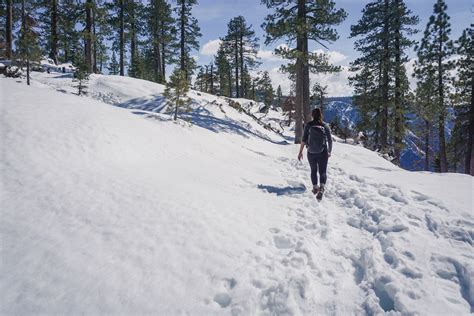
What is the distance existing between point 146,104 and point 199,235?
1310cm

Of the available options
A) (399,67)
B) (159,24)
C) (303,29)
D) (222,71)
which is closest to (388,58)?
(399,67)

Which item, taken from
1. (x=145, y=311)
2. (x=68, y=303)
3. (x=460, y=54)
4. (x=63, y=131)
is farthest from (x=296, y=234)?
(x=460, y=54)

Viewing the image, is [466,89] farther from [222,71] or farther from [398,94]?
[222,71]

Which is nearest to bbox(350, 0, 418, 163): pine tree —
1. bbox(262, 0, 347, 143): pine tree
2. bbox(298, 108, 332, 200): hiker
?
bbox(262, 0, 347, 143): pine tree

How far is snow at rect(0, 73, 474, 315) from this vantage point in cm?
266

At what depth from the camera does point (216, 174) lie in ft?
22.7

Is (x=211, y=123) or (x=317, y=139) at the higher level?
(x=211, y=123)

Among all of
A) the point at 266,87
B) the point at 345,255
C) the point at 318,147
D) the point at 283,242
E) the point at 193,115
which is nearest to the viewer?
the point at 345,255

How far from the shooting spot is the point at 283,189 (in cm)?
663

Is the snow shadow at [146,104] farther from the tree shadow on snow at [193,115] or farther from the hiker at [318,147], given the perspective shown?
the hiker at [318,147]

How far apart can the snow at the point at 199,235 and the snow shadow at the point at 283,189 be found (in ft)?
0.18

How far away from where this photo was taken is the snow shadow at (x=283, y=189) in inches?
250

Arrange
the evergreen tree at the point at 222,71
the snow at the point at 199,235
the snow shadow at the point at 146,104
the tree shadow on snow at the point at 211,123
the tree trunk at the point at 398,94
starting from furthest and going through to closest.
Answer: the evergreen tree at the point at 222,71, the tree trunk at the point at 398,94, the snow shadow at the point at 146,104, the tree shadow on snow at the point at 211,123, the snow at the point at 199,235

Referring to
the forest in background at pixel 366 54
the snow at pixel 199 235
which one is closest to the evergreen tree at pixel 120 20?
the forest in background at pixel 366 54
